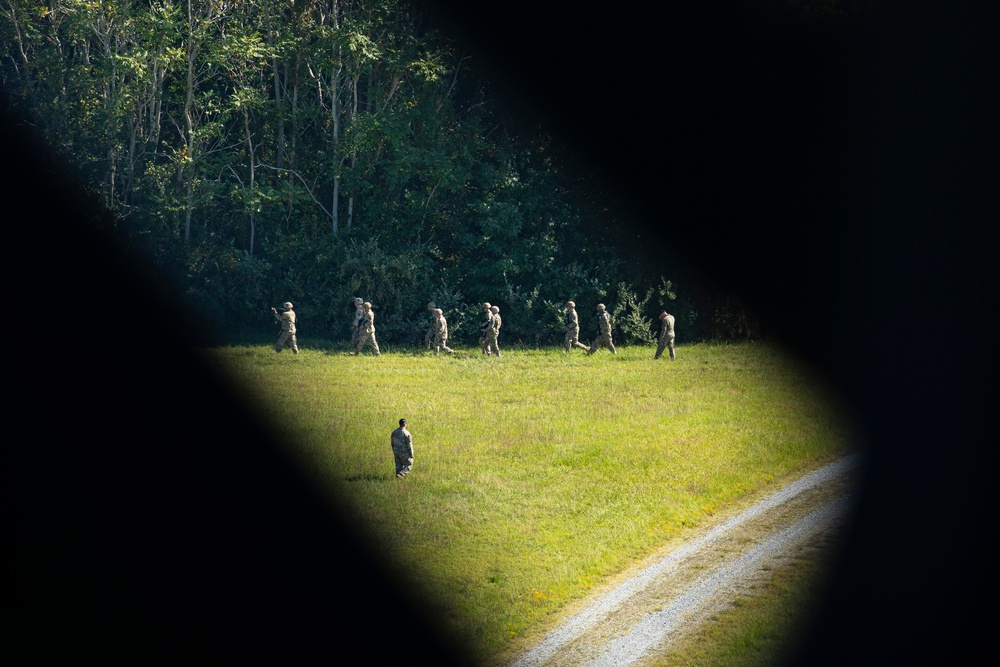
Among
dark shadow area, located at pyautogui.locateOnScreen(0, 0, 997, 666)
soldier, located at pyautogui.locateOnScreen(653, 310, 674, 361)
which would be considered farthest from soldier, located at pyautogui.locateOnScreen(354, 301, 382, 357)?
dark shadow area, located at pyautogui.locateOnScreen(0, 0, 997, 666)

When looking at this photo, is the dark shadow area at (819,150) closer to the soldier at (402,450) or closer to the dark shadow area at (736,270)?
the dark shadow area at (736,270)

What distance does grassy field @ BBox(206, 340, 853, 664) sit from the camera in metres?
12.9

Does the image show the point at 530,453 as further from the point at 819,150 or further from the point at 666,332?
the point at 666,332

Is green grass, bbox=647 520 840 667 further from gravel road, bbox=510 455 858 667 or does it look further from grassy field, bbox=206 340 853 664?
grassy field, bbox=206 340 853 664

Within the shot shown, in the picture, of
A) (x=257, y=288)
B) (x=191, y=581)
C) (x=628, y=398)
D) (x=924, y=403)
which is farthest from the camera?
(x=257, y=288)

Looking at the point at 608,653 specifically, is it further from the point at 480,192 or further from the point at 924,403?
the point at 480,192

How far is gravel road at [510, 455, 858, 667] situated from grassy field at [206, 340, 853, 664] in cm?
37

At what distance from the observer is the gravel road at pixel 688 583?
35.1ft

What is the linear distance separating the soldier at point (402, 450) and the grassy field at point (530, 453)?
0.73 feet

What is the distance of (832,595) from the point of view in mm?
12555

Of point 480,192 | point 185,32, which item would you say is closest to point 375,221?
point 480,192

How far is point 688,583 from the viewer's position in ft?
41.7

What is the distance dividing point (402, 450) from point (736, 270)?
5734 mm

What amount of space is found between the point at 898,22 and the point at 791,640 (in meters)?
7.10
